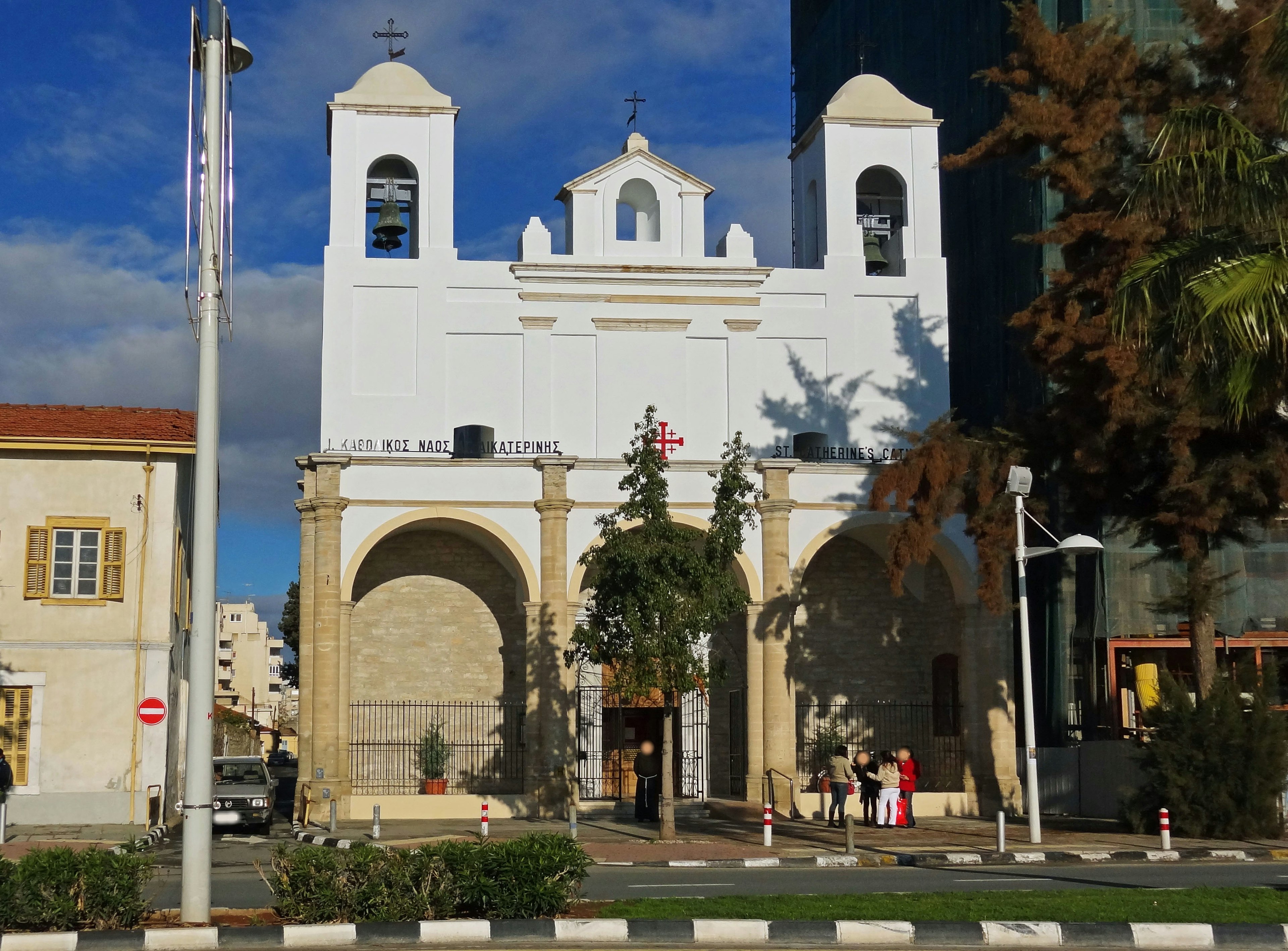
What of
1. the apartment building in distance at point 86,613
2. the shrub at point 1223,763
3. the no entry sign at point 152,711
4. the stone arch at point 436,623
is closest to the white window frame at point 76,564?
the apartment building in distance at point 86,613

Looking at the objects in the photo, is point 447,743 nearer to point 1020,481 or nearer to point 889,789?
point 889,789

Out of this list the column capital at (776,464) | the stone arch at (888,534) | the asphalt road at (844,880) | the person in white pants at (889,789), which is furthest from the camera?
the stone arch at (888,534)

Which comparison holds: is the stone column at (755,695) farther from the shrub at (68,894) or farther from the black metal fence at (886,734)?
the shrub at (68,894)

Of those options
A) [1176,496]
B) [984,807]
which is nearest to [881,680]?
[984,807]

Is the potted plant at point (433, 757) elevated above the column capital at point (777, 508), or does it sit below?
below

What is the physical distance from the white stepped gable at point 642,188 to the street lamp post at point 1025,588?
11275 mm

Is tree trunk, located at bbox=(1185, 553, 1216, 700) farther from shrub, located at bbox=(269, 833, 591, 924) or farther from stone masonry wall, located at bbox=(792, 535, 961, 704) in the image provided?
shrub, located at bbox=(269, 833, 591, 924)

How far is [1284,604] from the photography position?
35.1 metres

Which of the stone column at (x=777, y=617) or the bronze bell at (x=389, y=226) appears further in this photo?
the bronze bell at (x=389, y=226)

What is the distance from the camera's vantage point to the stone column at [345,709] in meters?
27.9

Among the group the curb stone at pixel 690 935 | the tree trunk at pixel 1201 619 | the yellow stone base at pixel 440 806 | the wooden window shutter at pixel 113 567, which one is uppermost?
the wooden window shutter at pixel 113 567

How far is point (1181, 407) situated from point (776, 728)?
33.7 ft

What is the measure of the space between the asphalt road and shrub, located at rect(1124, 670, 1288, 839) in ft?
8.64

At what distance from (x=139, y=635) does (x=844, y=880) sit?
1527 cm
